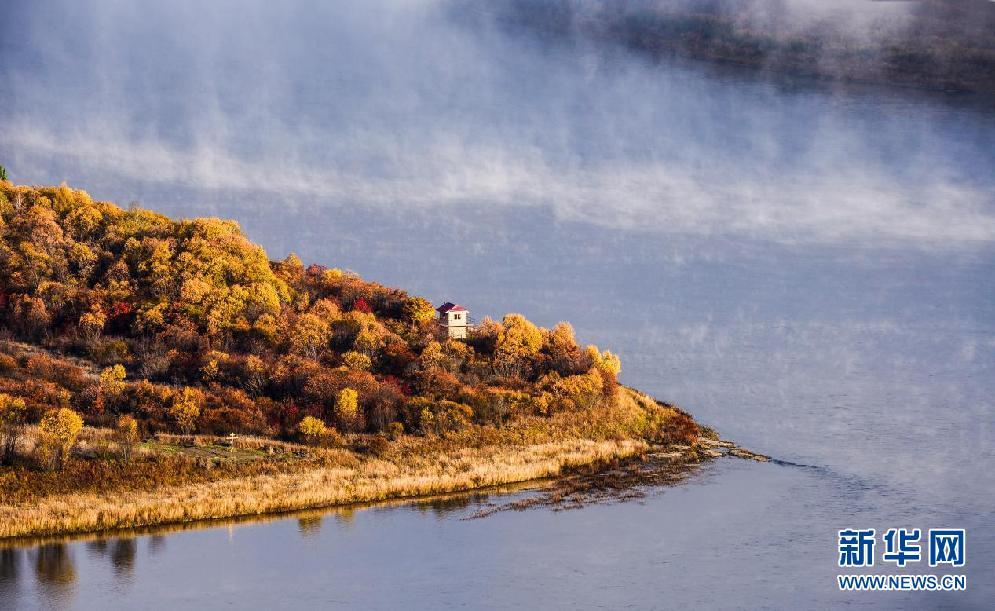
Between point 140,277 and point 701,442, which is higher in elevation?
point 140,277

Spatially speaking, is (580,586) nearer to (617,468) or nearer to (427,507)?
(427,507)

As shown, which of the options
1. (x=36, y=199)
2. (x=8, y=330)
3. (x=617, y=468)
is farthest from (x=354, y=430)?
(x=36, y=199)

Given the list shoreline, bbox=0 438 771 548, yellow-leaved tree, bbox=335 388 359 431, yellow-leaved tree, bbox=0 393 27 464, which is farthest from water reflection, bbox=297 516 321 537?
yellow-leaved tree, bbox=0 393 27 464

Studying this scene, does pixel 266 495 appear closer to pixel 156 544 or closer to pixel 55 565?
pixel 156 544

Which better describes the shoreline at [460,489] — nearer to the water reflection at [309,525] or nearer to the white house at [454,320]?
the water reflection at [309,525]

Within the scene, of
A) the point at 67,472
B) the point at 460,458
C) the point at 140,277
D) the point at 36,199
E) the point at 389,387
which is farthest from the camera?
the point at 36,199

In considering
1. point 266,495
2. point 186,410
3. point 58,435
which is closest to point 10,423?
point 58,435
